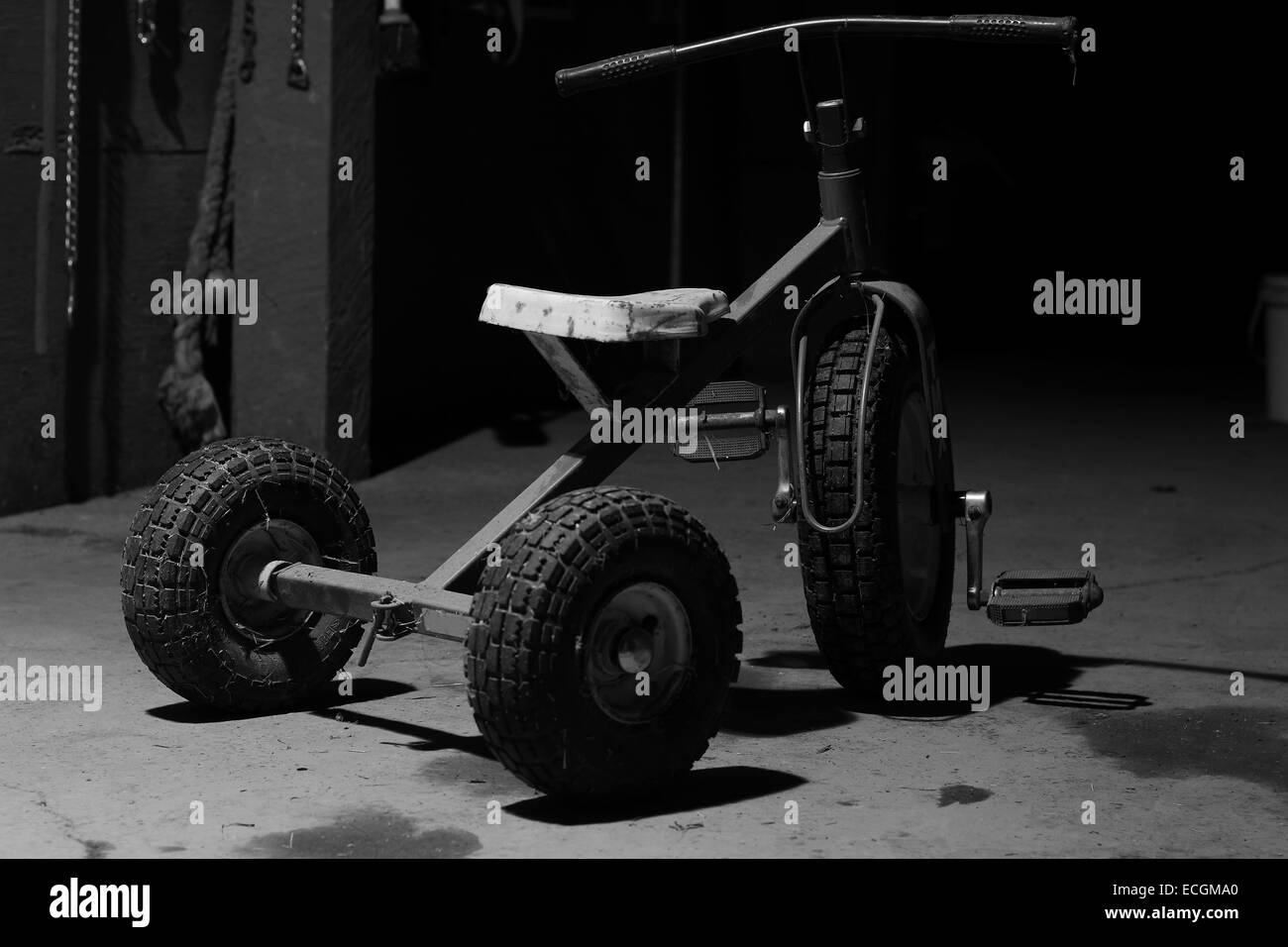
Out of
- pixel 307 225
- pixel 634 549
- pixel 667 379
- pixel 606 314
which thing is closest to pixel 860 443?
pixel 667 379

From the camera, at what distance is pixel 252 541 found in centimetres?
430

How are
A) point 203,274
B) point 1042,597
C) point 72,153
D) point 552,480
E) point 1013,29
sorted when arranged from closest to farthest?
1. point 552,480
2. point 1013,29
3. point 1042,597
4. point 72,153
5. point 203,274

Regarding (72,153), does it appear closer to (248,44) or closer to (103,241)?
(103,241)

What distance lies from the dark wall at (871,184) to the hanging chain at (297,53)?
0.76 metres

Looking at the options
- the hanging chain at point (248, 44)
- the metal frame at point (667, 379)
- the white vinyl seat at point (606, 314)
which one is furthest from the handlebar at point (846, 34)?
the hanging chain at point (248, 44)

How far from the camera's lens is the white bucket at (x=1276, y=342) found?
901 cm

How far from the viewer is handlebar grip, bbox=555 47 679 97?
4418 millimetres

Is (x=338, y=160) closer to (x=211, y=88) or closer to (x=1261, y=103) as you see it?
(x=211, y=88)

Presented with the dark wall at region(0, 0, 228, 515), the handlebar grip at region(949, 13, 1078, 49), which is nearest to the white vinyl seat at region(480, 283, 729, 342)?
the handlebar grip at region(949, 13, 1078, 49)

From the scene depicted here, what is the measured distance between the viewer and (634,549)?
3.62 meters

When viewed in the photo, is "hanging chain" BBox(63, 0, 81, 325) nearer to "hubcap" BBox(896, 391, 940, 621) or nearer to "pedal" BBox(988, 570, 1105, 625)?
"hubcap" BBox(896, 391, 940, 621)

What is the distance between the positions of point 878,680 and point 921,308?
872mm

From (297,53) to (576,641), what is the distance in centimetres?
421
